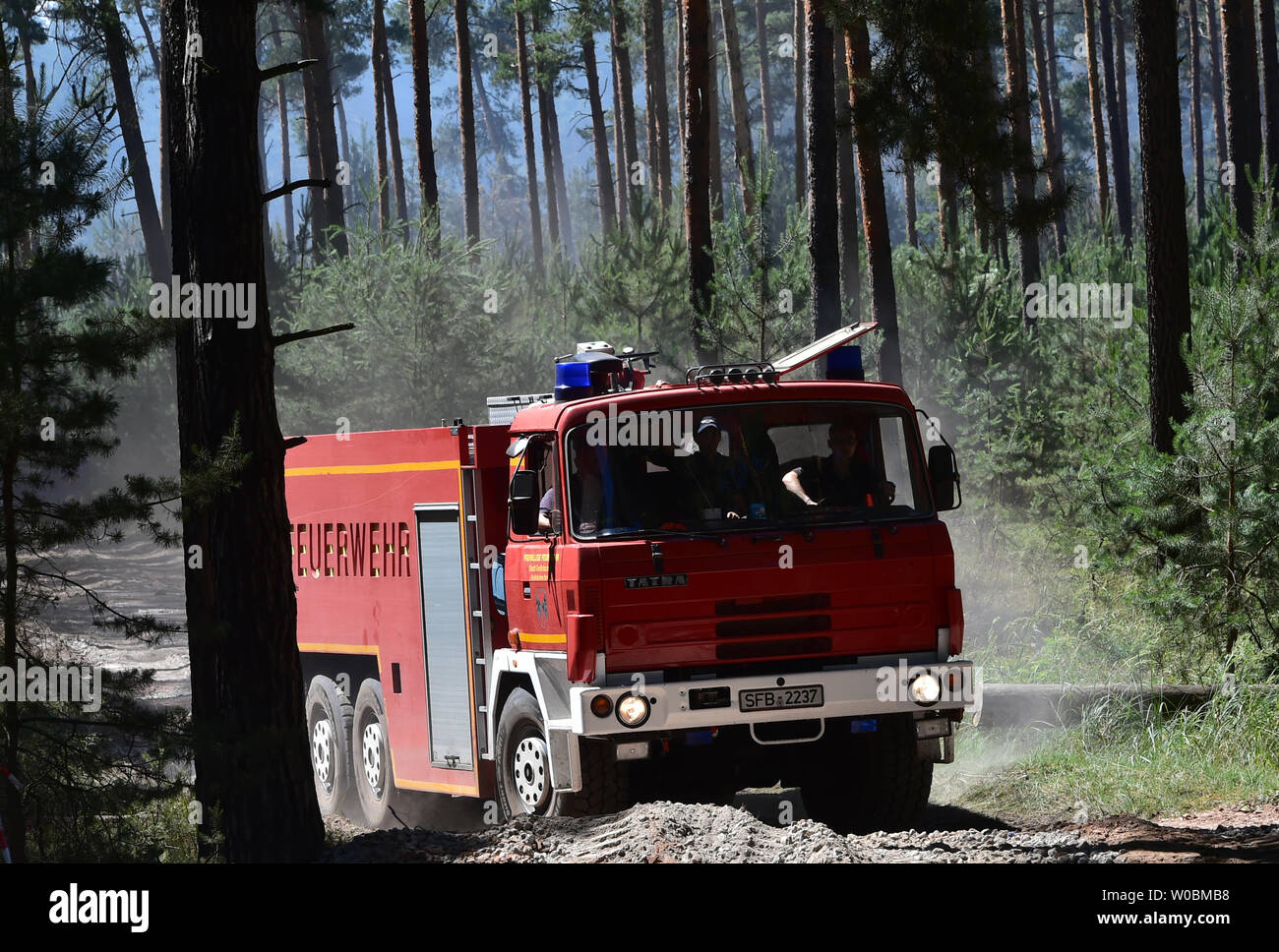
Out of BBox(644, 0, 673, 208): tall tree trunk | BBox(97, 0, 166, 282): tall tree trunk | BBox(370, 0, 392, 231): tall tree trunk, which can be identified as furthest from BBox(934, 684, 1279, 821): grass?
BBox(644, 0, 673, 208): tall tree trunk

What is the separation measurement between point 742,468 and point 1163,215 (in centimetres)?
720

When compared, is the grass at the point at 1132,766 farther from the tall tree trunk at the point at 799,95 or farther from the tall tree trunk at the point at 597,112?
the tall tree trunk at the point at 799,95

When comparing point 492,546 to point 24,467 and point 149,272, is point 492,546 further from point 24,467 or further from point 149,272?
point 149,272

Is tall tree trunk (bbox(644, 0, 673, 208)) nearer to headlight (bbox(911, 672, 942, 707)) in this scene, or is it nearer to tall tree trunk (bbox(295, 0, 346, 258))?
tall tree trunk (bbox(295, 0, 346, 258))

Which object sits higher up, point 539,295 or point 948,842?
point 539,295

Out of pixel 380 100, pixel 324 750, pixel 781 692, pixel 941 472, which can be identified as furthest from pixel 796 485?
pixel 380 100

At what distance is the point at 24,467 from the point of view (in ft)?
30.1

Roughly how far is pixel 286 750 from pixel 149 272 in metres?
33.1

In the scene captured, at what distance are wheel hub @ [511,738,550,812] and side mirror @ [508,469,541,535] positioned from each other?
1.36m

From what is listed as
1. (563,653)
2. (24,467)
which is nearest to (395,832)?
(563,653)

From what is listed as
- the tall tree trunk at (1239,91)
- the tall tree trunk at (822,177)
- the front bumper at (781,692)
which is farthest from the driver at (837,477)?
the tall tree trunk at (1239,91)

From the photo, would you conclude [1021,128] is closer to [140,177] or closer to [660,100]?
[140,177]

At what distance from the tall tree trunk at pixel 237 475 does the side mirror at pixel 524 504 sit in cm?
134
